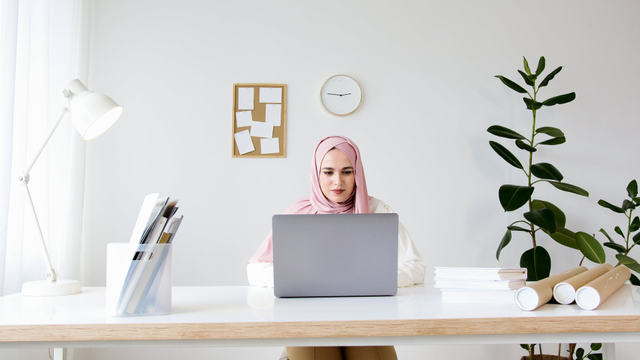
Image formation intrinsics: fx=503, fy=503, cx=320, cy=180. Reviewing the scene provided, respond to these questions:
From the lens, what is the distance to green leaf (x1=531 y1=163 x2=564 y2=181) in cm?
268

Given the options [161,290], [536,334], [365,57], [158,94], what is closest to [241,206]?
[158,94]

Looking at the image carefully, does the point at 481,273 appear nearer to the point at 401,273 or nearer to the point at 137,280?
the point at 401,273

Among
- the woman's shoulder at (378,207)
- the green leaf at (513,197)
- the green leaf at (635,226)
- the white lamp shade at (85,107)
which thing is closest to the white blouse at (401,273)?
the woman's shoulder at (378,207)

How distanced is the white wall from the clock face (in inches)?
1.9

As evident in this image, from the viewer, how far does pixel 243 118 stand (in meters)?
3.04

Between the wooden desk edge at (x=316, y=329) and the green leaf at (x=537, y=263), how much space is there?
184cm

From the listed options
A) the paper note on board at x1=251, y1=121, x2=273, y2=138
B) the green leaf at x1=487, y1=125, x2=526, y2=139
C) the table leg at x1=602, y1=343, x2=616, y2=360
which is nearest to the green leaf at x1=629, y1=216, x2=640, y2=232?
the green leaf at x1=487, y1=125, x2=526, y2=139

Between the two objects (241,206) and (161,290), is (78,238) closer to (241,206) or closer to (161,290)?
(241,206)

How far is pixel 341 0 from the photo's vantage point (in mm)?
3117

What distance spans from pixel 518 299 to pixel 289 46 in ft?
7.73

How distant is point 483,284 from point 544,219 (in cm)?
161

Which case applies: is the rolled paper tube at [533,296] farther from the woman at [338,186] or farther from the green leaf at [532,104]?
the green leaf at [532,104]

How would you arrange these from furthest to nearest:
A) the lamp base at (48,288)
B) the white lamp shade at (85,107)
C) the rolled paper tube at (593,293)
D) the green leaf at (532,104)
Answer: the green leaf at (532,104)
the white lamp shade at (85,107)
the lamp base at (48,288)
the rolled paper tube at (593,293)

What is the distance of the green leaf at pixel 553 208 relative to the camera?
110 inches
